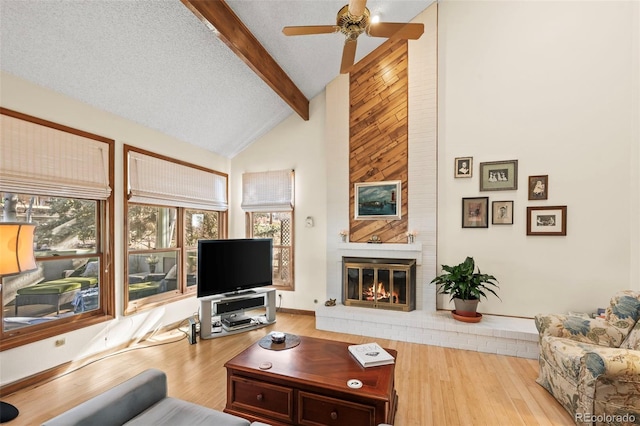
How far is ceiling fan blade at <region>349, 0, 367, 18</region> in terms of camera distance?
1.92 m

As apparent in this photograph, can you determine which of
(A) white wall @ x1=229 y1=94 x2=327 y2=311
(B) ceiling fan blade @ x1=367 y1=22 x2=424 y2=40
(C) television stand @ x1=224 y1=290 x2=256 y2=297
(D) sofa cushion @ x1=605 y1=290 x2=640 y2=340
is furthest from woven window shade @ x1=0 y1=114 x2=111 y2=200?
(D) sofa cushion @ x1=605 y1=290 x2=640 y2=340

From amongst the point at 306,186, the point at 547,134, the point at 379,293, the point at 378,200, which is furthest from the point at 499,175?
the point at 306,186

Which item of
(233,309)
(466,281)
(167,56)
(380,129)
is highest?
(167,56)

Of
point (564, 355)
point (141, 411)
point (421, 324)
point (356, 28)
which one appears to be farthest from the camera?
point (421, 324)

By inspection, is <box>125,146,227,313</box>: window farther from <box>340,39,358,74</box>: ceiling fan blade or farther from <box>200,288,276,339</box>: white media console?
<box>340,39,358,74</box>: ceiling fan blade

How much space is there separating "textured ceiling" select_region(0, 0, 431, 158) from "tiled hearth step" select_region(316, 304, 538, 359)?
3318mm

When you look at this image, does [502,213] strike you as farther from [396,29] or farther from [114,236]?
[114,236]

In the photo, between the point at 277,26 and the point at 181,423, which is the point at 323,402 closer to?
the point at 181,423

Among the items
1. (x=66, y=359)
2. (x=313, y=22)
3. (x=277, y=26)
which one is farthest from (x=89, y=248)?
(x=313, y=22)

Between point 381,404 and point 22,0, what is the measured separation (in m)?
3.77

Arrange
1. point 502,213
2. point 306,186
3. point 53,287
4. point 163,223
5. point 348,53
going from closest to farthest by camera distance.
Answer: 1. point 348,53
2. point 53,287
3. point 502,213
4. point 163,223
5. point 306,186

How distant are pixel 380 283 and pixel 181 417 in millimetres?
3114

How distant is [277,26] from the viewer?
3.29 meters

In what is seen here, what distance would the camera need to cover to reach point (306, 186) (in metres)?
4.98
